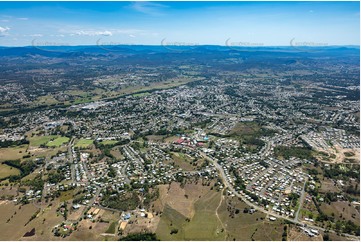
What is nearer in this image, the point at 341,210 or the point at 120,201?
the point at 341,210

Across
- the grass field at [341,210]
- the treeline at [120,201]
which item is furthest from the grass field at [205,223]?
the grass field at [341,210]

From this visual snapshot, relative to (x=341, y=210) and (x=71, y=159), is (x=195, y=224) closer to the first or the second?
(x=341, y=210)

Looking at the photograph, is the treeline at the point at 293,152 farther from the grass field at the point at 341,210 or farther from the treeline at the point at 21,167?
the treeline at the point at 21,167

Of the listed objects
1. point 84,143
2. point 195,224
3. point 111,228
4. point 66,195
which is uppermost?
point 111,228

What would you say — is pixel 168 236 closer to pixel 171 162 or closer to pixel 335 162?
pixel 171 162

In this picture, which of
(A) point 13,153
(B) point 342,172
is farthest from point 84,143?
(B) point 342,172

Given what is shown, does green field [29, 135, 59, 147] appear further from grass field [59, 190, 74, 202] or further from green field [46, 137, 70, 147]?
grass field [59, 190, 74, 202]

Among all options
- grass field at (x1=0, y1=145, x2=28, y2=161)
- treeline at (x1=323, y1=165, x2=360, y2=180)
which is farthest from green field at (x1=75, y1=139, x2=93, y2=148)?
treeline at (x1=323, y1=165, x2=360, y2=180)
